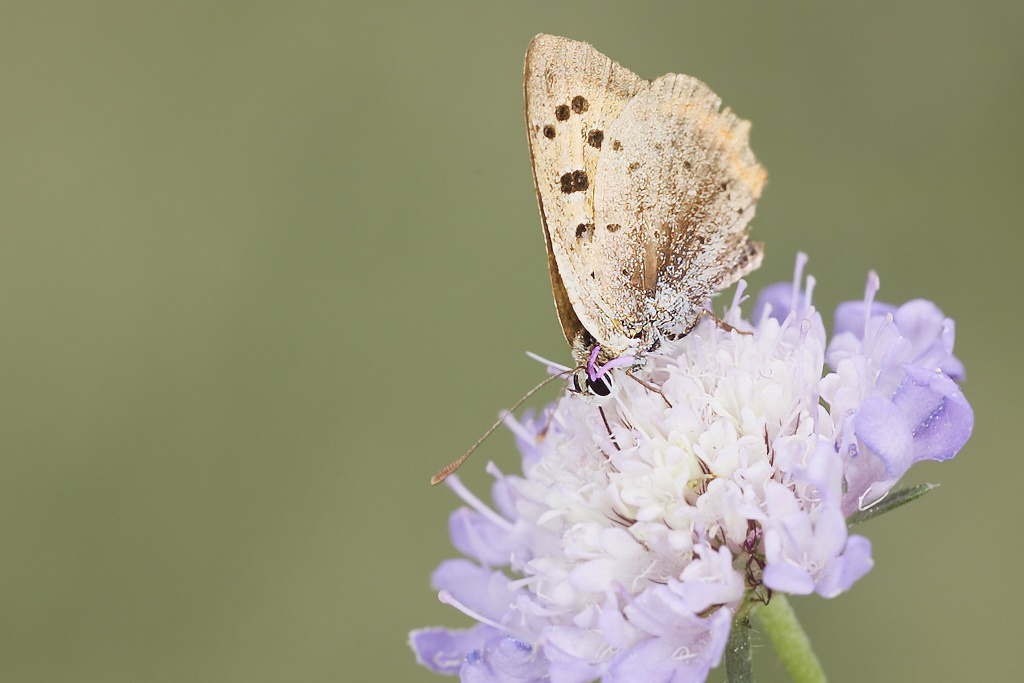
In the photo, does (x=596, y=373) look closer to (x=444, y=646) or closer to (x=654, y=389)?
(x=654, y=389)

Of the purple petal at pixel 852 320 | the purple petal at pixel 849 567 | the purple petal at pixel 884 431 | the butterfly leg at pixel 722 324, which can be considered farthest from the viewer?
the purple petal at pixel 852 320

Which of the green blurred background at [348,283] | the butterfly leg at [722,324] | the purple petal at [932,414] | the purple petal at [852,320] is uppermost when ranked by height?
the green blurred background at [348,283]

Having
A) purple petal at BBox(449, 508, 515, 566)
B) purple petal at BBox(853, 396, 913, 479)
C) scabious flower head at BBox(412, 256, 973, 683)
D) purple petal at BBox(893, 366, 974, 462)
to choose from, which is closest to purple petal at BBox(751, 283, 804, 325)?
scabious flower head at BBox(412, 256, 973, 683)

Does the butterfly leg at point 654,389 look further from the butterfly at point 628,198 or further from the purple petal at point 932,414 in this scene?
the purple petal at point 932,414

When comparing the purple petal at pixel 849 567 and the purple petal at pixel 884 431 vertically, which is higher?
the purple petal at pixel 884 431

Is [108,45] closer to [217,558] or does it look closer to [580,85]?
[217,558]

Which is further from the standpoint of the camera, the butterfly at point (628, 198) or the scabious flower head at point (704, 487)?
the butterfly at point (628, 198)

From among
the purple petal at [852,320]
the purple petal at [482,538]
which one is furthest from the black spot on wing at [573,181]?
the purple petal at [482,538]

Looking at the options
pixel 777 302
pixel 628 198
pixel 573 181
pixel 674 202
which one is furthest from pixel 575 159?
pixel 777 302
